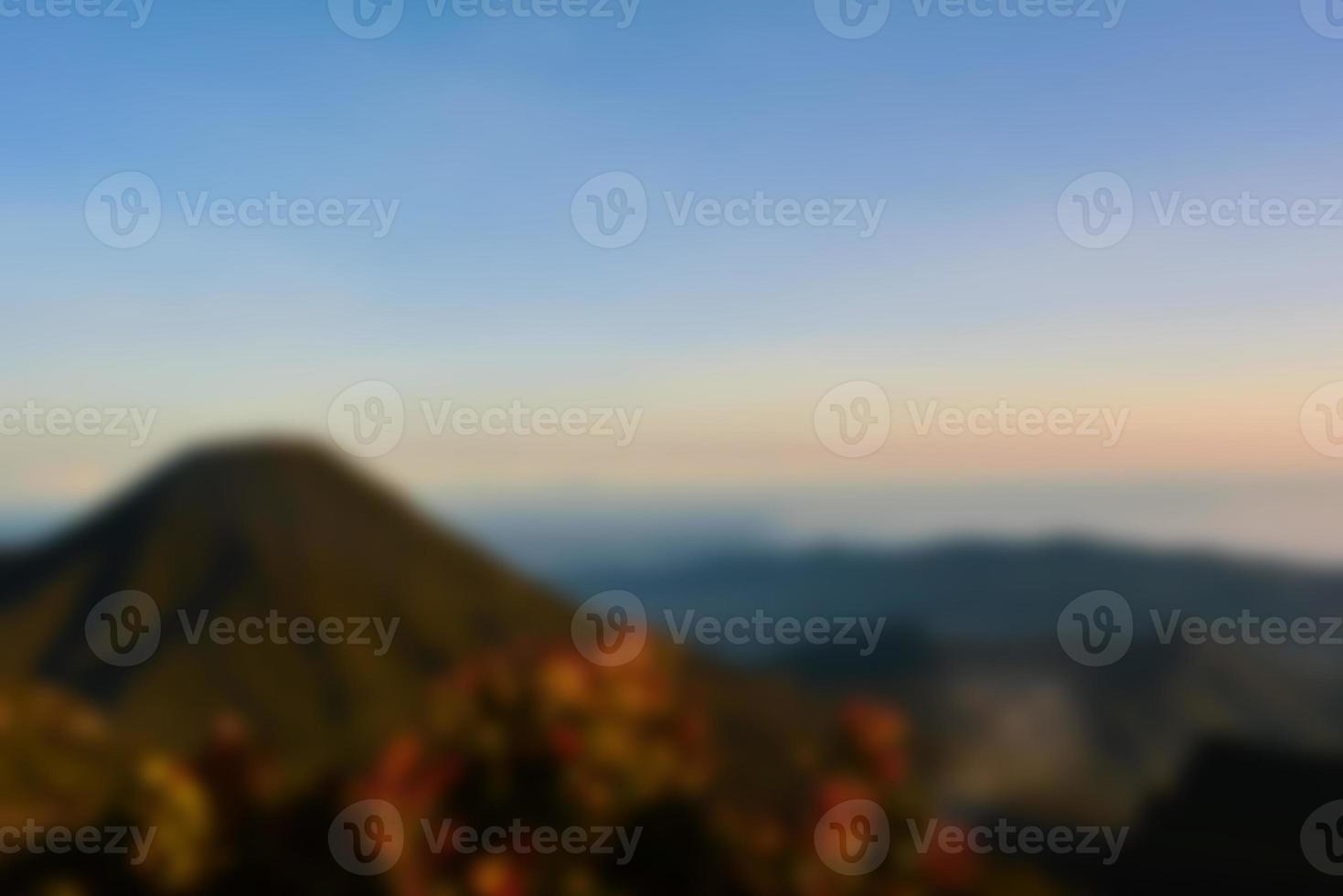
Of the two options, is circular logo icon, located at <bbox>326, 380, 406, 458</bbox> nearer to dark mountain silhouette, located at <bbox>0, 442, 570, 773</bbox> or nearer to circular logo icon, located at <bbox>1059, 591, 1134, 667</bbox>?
dark mountain silhouette, located at <bbox>0, 442, 570, 773</bbox>

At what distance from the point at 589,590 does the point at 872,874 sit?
62 cm

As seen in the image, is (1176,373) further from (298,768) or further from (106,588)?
(106,588)

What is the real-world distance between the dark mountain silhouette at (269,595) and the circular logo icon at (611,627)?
0.10ft

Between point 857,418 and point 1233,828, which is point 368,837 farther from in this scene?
point 1233,828

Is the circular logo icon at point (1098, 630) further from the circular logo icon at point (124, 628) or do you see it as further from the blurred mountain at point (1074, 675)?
the circular logo icon at point (124, 628)

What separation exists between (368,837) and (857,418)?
1.01 meters

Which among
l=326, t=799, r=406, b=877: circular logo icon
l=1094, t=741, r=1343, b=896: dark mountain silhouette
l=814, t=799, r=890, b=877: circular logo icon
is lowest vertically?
l=326, t=799, r=406, b=877: circular logo icon

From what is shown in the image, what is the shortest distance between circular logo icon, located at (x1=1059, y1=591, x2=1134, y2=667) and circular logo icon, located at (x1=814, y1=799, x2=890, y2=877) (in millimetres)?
394

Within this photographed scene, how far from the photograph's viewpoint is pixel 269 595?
1.71 meters

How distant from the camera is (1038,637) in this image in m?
1.65

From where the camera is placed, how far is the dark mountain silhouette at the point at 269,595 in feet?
5.49

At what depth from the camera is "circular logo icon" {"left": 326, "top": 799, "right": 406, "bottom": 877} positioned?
164 cm

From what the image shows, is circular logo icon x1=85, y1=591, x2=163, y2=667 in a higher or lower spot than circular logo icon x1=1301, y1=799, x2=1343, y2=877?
lower

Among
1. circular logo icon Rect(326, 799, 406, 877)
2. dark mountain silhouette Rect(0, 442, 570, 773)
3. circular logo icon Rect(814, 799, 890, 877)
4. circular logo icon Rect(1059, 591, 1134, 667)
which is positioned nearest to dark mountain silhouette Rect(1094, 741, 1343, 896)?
circular logo icon Rect(1059, 591, 1134, 667)
